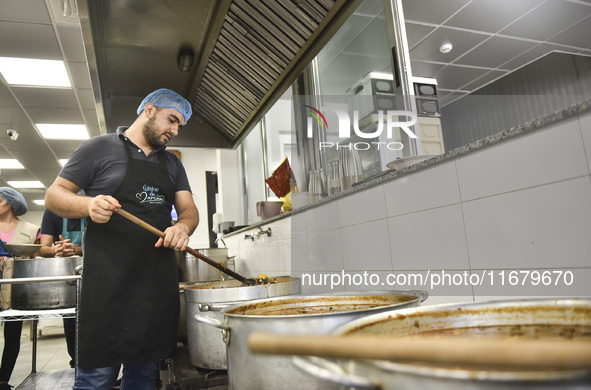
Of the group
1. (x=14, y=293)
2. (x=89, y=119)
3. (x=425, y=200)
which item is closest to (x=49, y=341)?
(x=89, y=119)

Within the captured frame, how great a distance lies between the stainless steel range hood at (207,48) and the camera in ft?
4.79

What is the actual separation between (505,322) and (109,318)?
4.74 ft

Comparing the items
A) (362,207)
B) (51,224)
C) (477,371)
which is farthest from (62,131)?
(477,371)

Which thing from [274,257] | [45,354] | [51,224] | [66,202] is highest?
[51,224]

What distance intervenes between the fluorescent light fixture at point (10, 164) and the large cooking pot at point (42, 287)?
740 cm

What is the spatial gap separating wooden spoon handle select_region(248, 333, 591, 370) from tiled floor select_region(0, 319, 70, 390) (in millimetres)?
4141

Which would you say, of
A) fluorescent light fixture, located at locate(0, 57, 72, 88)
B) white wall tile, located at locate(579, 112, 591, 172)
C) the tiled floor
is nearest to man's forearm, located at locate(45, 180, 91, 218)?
white wall tile, located at locate(579, 112, 591, 172)

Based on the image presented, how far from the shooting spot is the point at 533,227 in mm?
898

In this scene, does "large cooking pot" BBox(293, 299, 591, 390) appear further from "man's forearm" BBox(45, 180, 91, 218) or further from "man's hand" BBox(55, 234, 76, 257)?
"man's hand" BBox(55, 234, 76, 257)

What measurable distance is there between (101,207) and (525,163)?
1.39m

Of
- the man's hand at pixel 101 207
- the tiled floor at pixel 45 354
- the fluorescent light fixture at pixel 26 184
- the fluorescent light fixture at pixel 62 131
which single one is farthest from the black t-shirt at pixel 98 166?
the fluorescent light fixture at pixel 26 184

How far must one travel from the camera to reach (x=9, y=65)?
4266 millimetres

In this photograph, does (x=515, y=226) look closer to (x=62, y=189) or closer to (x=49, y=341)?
(x=62, y=189)

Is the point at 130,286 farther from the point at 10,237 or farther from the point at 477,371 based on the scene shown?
the point at 10,237
